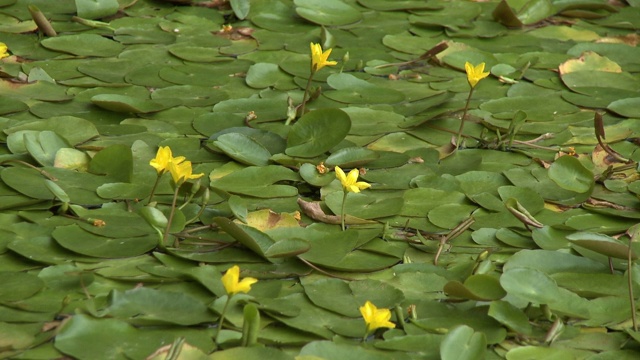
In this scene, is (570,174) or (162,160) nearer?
(162,160)

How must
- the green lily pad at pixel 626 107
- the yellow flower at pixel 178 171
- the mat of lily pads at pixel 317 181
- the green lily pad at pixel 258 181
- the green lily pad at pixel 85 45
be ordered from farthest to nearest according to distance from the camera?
1. the green lily pad at pixel 85 45
2. the green lily pad at pixel 626 107
3. the green lily pad at pixel 258 181
4. the yellow flower at pixel 178 171
5. the mat of lily pads at pixel 317 181

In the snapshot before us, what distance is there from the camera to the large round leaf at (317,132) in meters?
2.07

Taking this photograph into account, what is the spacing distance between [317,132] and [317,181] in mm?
177

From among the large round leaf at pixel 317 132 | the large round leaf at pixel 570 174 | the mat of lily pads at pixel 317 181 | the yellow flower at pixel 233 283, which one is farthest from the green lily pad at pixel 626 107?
the yellow flower at pixel 233 283

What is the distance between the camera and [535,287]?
157cm

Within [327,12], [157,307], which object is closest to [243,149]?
[157,307]

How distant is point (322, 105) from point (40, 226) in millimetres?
896

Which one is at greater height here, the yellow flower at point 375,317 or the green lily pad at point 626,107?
the yellow flower at point 375,317

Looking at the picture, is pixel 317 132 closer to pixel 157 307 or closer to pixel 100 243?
pixel 100 243

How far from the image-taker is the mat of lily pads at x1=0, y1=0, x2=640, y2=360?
4.89 feet

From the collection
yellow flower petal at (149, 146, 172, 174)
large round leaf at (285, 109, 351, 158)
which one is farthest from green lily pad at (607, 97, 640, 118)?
yellow flower petal at (149, 146, 172, 174)

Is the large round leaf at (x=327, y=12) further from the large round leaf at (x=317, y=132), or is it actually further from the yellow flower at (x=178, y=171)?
the yellow flower at (x=178, y=171)

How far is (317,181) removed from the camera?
198 centimetres

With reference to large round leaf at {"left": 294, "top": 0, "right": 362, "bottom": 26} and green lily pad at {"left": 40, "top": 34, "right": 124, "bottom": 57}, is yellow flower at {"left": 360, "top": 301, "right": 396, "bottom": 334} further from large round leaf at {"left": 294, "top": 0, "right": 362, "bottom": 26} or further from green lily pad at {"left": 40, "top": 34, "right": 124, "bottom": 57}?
large round leaf at {"left": 294, "top": 0, "right": 362, "bottom": 26}
